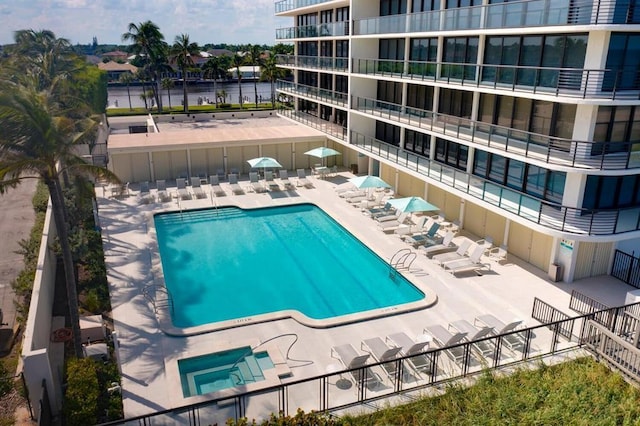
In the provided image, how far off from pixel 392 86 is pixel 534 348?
20.0 metres

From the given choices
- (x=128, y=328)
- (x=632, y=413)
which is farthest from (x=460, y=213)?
(x=128, y=328)

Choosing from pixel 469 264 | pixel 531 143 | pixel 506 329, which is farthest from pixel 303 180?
pixel 506 329

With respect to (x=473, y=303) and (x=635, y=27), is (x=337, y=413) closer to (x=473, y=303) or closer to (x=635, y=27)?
(x=473, y=303)

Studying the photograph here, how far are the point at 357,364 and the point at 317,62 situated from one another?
28.9 meters

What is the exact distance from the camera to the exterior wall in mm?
12406

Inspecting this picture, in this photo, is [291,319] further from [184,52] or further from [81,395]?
[184,52]

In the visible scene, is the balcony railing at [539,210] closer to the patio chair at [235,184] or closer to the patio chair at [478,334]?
the patio chair at [478,334]

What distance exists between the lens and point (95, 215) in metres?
25.4

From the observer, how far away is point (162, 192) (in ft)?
101

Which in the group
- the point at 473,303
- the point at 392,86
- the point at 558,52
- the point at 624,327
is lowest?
the point at 473,303

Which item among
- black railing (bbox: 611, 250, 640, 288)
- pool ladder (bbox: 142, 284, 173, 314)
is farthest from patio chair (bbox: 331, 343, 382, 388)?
black railing (bbox: 611, 250, 640, 288)

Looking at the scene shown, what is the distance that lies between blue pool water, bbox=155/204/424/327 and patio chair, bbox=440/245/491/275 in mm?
2095

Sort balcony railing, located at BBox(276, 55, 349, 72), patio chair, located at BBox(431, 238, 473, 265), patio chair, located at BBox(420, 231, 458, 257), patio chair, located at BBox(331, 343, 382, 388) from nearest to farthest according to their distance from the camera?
patio chair, located at BBox(331, 343, 382, 388)
patio chair, located at BBox(431, 238, 473, 265)
patio chair, located at BBox(420, 231, 458, 257)
balcony railing, located at BBox(276, 55, 349, 72)

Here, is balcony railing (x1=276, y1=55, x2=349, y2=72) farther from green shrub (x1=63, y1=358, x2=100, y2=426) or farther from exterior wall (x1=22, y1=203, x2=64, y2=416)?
green shrub (x1=63, y1=358, x2=100, y2=426)
